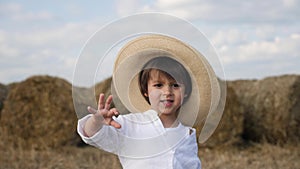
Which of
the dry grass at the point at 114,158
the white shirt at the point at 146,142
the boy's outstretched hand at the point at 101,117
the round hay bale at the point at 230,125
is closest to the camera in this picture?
the boy's outstretched hand at the point at 101,117

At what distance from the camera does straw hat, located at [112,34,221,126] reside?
2.53 metres

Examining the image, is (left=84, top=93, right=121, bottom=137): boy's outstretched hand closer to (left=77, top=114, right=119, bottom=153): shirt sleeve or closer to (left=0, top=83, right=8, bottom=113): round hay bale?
(left=77, top=114, right=119, bottom=153): shirt sleeve

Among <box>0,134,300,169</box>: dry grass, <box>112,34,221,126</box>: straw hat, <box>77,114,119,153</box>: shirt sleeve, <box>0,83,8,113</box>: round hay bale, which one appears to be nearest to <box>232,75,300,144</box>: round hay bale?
<box>0,134,300,169</box>: dry grass

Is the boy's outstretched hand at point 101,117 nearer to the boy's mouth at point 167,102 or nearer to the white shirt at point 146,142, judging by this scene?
the white shirt at point 146,142

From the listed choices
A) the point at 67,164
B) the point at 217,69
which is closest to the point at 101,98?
the point at 217,69

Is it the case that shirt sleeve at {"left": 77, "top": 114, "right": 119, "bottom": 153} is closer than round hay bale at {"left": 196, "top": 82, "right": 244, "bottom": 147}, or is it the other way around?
shirt sleeve at {"left": 77, "top": 114, "right": 119, "bottom": 153}

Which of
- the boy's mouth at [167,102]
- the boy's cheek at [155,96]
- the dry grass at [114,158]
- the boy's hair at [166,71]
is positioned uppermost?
the boy's hair at [166,71]

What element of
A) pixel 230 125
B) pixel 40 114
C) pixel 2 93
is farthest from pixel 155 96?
pixel 2 93

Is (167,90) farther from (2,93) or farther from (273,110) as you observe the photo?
(2,93)

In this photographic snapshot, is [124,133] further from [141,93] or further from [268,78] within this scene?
[268,78]

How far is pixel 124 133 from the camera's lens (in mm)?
2492

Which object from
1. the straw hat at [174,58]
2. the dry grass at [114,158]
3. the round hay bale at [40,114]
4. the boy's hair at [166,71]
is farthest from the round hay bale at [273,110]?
the boy's hair at [166,71]

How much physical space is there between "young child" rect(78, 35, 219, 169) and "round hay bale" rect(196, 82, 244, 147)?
4.64 m

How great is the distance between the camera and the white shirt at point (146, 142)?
2434 mm
